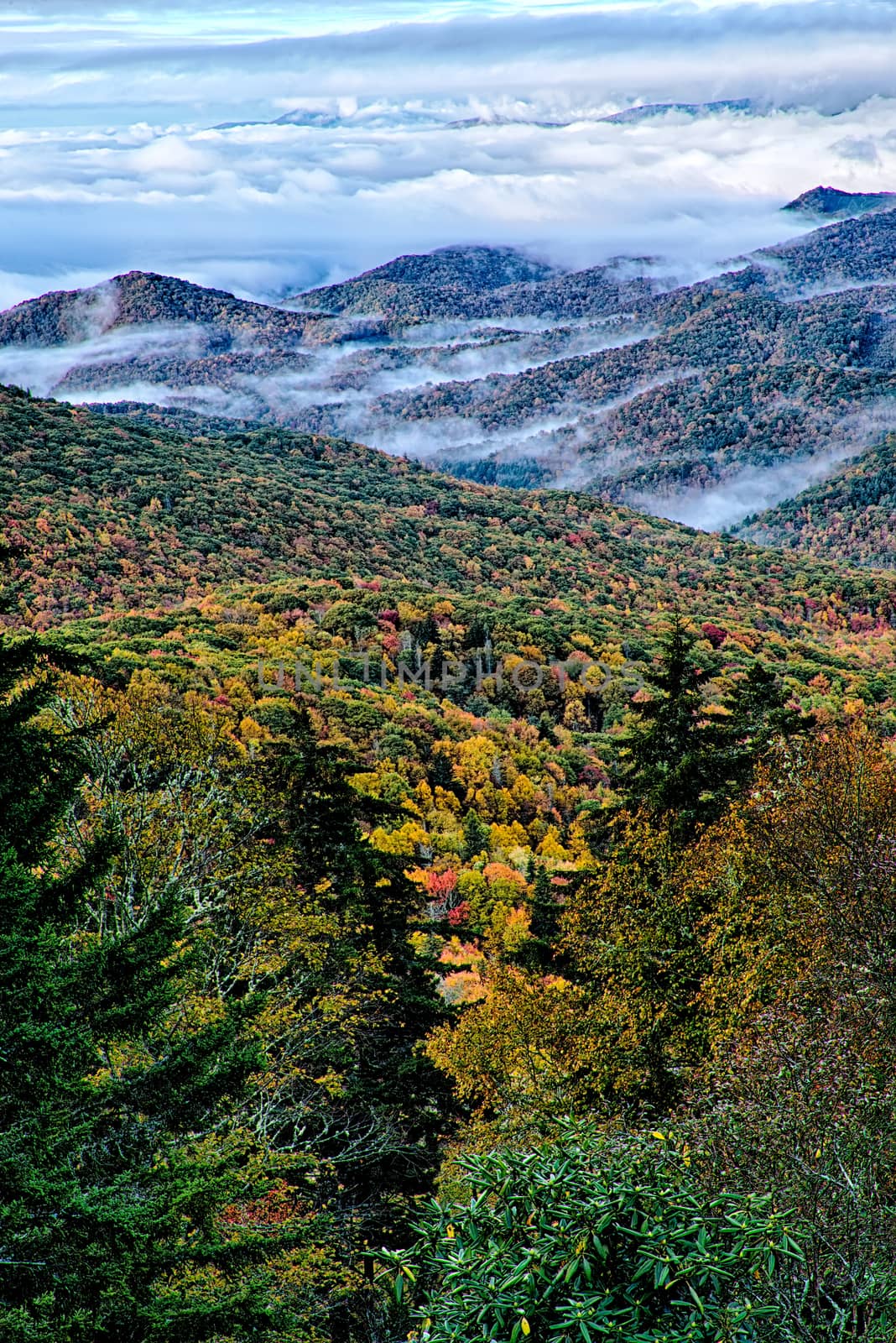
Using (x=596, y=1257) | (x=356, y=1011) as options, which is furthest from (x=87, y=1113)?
(x=356, y=1011)

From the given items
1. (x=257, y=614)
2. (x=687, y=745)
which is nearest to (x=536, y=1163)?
(x=687, y=745)

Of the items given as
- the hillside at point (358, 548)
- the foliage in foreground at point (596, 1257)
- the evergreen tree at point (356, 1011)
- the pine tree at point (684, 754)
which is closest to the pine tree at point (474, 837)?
the pine tree at point (684, 754)

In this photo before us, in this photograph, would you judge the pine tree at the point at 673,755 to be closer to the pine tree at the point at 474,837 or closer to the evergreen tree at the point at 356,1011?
the evergreen tree at the point at 356,1011

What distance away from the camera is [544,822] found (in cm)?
5531

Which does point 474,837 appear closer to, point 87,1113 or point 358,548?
point 87,1113

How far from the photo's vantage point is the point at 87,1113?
12055 mm

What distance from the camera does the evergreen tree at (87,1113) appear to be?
33.2 ft

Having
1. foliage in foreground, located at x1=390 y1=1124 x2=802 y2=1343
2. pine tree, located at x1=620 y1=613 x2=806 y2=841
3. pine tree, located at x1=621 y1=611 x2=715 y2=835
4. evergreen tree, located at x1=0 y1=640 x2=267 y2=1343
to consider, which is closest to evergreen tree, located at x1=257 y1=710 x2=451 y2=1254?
evergreen tree, located at x1=0 y1=640 x2=267 y2=1343

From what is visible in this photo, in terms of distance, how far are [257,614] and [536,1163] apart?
6397 centimetres

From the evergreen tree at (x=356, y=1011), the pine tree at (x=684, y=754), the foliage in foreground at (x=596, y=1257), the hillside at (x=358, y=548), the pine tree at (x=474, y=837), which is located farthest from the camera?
the hillside at (x=358, y=548)

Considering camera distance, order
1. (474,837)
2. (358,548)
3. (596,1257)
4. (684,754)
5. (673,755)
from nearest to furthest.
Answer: (596,1257) < (684,754) < (673,755) < (474,837) < (358,548)

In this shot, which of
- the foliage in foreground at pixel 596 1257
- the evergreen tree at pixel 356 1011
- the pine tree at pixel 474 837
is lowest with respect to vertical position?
the pine tree at pixel 474 837

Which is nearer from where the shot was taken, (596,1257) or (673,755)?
(596,1257)

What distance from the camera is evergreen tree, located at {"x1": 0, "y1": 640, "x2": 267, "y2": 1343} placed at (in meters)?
10.1
